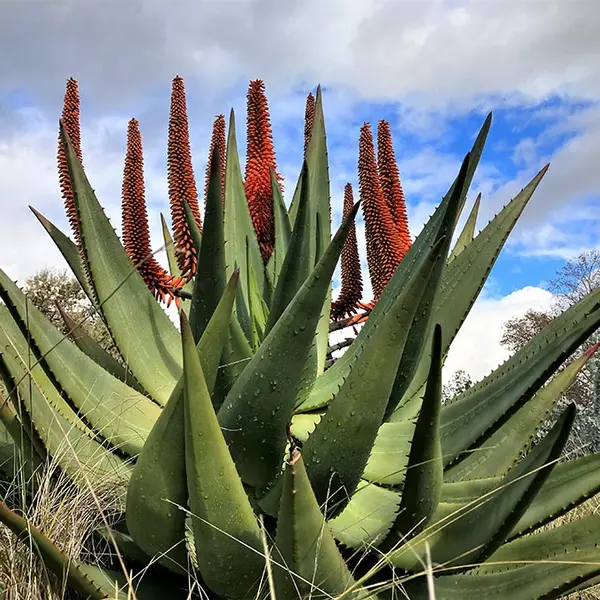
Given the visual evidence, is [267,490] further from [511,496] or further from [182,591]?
[511,496]

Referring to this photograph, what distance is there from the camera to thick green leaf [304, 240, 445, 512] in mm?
1126

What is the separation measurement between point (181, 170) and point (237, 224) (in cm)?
54

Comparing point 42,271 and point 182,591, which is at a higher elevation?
point 42,271

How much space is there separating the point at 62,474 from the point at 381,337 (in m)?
0.77

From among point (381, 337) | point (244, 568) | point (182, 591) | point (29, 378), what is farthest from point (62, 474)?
point (381, 337)

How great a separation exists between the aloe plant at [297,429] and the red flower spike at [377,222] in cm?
44

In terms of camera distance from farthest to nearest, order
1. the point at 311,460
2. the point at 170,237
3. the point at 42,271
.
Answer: the point at 42,271 → the point at 170,237 → the point at 311,460

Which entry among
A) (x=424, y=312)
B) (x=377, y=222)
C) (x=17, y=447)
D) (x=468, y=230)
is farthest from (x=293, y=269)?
(x=468, y=230)

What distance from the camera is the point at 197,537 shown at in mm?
1114

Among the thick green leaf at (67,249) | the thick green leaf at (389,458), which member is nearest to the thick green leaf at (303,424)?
the thick green leaf at (389,458)

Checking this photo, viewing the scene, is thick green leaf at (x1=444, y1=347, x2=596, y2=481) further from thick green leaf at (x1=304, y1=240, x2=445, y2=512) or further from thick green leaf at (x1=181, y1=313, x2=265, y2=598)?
thick green leaf at (x1=181, y1=313, x2=265, y2=598)

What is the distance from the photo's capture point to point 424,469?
1.19 metres

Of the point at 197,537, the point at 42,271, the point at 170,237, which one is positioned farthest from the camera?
the point at 42,271

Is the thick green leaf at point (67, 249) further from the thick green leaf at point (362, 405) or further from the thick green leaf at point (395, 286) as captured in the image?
the thick green leaf at point (362, 405)
